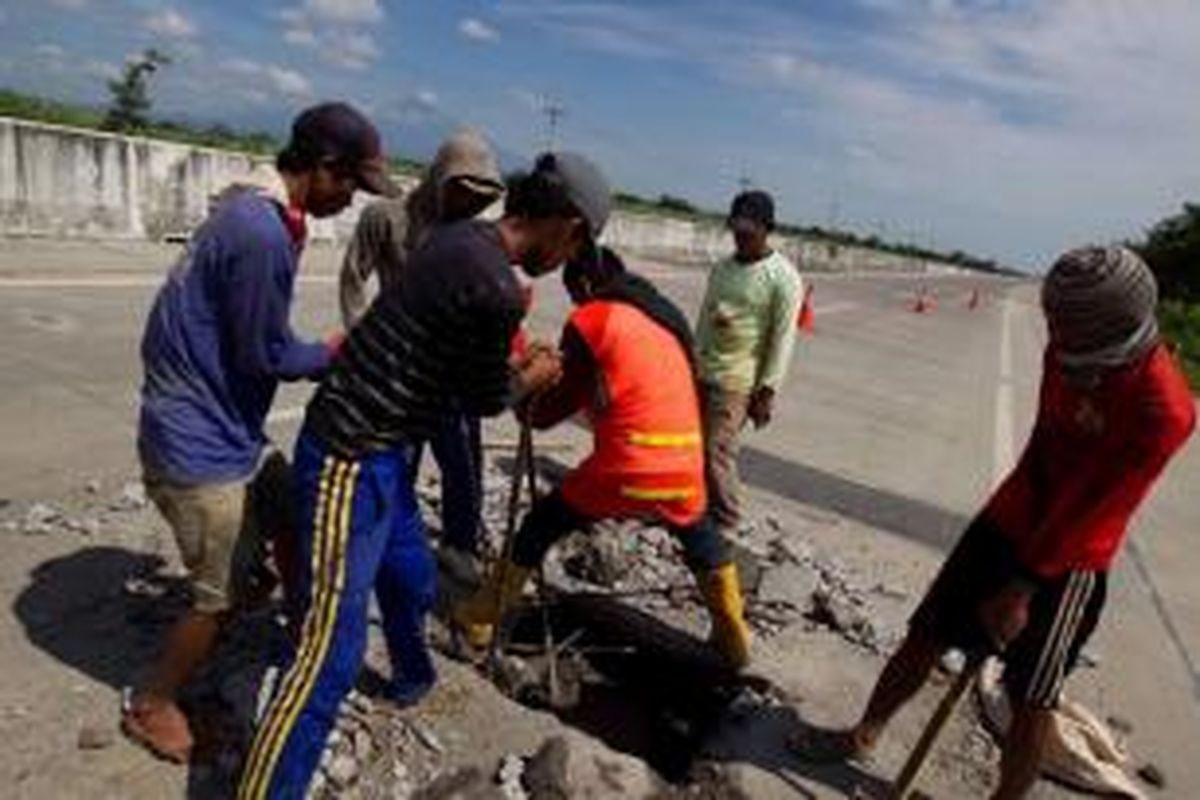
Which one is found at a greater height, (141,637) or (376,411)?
(376,411)

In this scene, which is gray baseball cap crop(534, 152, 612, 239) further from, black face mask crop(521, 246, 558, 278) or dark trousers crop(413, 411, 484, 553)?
dark trousers crop(413, 411, 484, 553)

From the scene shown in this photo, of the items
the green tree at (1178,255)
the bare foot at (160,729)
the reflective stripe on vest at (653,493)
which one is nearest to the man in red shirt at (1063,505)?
the reflective stripe on vest at (653,493)

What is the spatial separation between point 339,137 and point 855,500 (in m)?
6.69


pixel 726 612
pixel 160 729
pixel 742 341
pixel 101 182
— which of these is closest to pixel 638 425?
pixel 726 612

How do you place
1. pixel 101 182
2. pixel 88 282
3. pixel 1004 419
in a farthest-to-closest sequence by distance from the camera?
pixel 101 182
pixel 1004 419
pixel 88 282

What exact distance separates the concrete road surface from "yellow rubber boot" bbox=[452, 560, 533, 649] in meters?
2.42

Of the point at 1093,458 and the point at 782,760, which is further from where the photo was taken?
the point at 782,760

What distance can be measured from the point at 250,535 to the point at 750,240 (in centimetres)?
349

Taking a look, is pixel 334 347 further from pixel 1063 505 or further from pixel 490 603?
pixel 1063 505

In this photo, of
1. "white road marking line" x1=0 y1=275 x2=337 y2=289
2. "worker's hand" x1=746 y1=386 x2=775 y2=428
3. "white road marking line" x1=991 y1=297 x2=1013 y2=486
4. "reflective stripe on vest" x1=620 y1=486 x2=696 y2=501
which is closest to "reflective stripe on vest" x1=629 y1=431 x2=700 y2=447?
"reflective stripe on vest" x1=620 y1=486 x2=696 y2=501

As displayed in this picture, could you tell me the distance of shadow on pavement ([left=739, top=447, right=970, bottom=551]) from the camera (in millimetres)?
9508

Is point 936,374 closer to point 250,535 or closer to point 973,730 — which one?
point 973,730

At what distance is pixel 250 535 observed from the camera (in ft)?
14.4

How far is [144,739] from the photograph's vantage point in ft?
14.5
